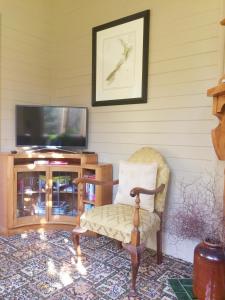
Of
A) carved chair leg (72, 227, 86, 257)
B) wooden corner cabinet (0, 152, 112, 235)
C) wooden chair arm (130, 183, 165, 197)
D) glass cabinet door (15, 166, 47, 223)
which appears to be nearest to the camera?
wooden chair arm (130, 183, 165, 197)

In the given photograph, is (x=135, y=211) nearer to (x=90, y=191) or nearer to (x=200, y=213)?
(x=200, y=213)

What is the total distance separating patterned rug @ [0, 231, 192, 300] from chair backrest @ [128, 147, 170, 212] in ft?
1.81

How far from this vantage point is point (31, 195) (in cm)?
305

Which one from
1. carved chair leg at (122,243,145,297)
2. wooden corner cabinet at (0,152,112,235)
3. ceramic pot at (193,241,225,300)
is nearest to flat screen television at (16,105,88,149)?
wooden corner cabinet at (0,152,112,235)

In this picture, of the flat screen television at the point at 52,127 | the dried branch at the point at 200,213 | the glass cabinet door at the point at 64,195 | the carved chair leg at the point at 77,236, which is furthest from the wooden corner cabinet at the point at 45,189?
the dried branch at the point at 200,213

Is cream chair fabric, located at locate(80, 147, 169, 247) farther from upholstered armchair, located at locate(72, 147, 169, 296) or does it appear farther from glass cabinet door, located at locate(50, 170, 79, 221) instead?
glass cabinet door, located at locate(50, 170, 79, 221)

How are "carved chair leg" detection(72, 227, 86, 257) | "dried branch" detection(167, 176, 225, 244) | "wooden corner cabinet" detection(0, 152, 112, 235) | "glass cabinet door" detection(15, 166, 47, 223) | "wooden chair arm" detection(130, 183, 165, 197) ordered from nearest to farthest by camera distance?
"dried branch" detection(167, 176, 225, 244), "wooden chair arm" detection(130, 183, 165, 197), "carved chair leg" detection(72, 227, 86, 257), "wooden corner cabinet" detection(0, 152, 112, 235), "glass cabinet door" detection(15, 166, 47, 223)

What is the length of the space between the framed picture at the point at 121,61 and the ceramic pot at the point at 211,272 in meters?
1.52

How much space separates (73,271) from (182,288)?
85 cm

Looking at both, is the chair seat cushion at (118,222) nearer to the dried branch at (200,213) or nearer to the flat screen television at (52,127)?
the dried branch at (200,213)

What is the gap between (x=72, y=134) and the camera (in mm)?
3115

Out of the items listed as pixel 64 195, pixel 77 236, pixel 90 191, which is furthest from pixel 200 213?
pixel 64 195

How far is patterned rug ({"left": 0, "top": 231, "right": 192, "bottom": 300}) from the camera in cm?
183

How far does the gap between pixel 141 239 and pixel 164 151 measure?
939mm
